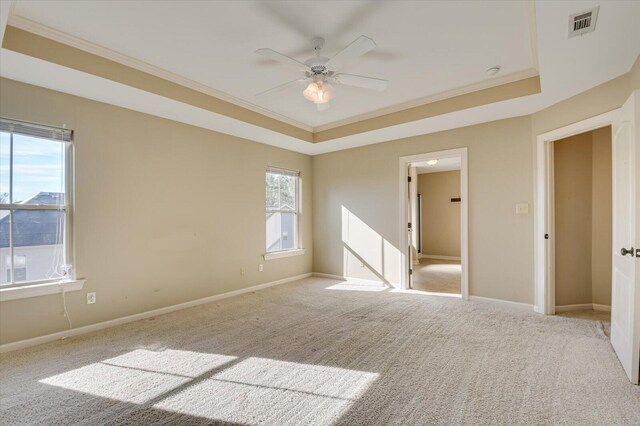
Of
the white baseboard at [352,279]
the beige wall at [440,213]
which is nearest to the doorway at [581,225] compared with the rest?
the white baseboard at [352,279]

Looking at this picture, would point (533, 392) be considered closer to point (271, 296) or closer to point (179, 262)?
point (271, 296)

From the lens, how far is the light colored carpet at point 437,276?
5258mm

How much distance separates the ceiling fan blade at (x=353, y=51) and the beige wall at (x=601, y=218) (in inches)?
143

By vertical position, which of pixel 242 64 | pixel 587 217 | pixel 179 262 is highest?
pixel 242 64

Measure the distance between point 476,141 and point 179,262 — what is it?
4.52 m

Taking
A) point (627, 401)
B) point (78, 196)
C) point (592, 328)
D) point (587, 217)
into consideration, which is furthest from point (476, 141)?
point (78, 196)

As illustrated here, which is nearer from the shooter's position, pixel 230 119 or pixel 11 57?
pixel 11 57

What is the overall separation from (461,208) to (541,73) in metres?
1.98

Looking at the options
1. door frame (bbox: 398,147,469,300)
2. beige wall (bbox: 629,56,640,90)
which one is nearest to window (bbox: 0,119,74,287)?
door frame (bbox: 398,147,469,300)

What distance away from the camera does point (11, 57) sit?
2.51m

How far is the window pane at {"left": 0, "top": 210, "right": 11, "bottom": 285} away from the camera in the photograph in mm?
2885

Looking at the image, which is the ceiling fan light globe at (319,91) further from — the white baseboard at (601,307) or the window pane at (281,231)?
the white baseboard at (601,307)

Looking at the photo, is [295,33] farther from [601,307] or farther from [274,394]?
[601,307]

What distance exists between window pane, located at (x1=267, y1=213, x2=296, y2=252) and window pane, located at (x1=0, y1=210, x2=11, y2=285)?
10.8ft
